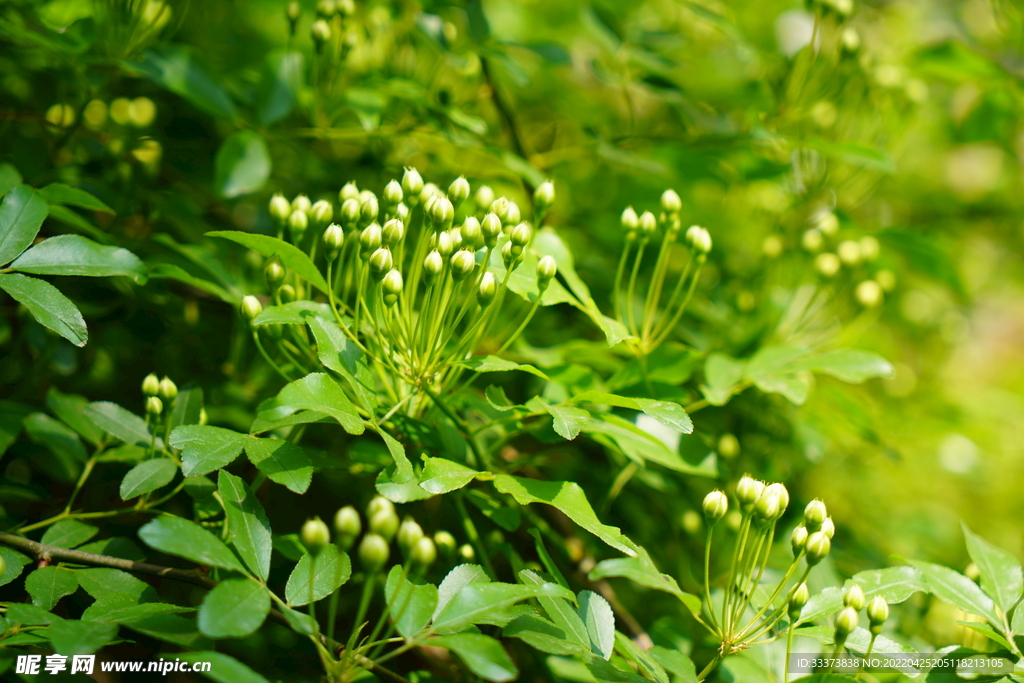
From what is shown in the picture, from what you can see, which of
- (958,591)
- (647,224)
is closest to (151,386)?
(647,224)

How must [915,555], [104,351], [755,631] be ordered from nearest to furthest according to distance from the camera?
[755,631]
[104,351]
[915,555]

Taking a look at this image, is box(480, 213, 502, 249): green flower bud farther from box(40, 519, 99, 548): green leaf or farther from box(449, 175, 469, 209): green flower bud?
box(40, 519, 99, 548): green leaf

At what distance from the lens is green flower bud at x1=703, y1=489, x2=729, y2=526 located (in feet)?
2.30

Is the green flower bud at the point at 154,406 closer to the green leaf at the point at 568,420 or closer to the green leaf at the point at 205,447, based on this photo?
the green leaf at the point at 205,447

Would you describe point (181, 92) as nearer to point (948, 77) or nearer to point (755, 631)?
point (755, 631)

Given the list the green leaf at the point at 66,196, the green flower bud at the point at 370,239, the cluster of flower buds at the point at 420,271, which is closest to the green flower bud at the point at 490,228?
the cluster of flower buds at the point at 420,271

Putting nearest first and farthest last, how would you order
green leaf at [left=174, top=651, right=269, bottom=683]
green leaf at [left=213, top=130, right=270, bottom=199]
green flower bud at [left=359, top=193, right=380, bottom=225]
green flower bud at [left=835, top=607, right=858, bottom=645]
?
green leaf at [left=174, top=651, right=269, bottom=683]
green flower bud at [left=835, top=607, right=858, bottom=645]
green flower bud at [left=359, top=193, right=380, bottom=225]
green leaf at [left=213, top=130, right=270, bottom=199]

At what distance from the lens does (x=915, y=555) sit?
132 centimetres

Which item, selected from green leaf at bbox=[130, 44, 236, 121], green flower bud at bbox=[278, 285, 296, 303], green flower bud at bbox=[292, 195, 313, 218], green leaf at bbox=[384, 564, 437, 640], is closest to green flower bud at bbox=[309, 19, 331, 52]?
green leaf at bbox=[130, 44, 236, 121]

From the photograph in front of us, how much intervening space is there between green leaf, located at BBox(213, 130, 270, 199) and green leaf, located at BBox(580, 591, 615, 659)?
657 mm

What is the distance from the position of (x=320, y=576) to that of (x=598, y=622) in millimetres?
260

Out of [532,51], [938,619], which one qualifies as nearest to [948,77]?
[532,51]

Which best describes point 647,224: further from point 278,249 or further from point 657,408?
point 278,249

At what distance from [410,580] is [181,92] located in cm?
69
